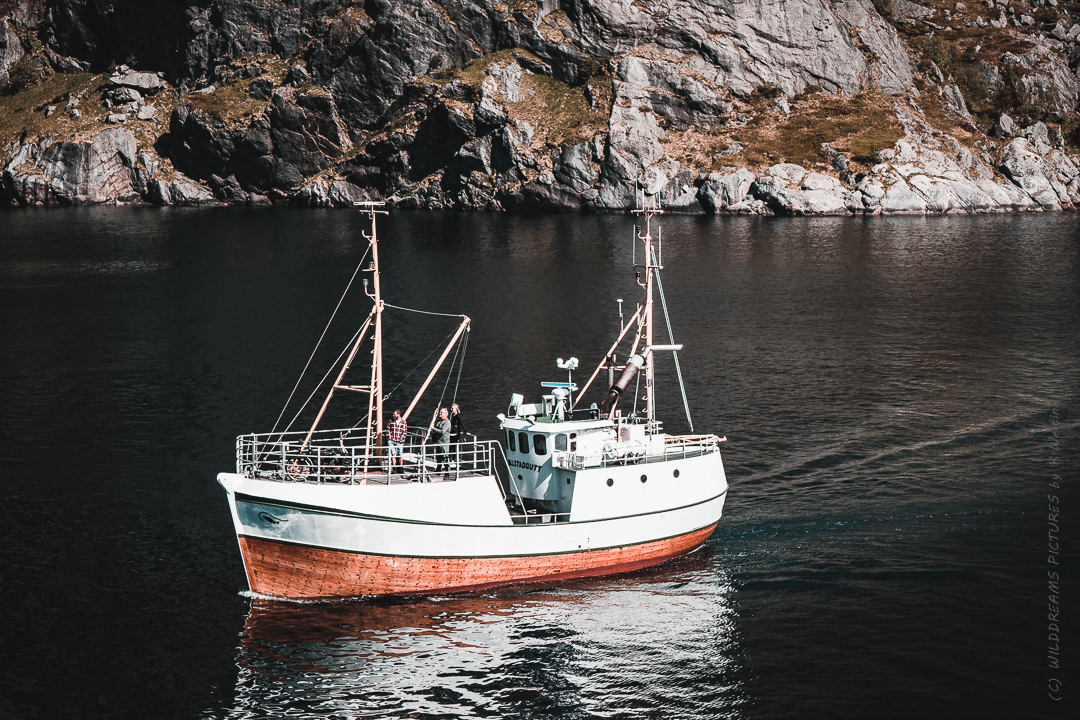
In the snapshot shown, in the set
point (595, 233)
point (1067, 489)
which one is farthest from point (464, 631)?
point (595, 233)

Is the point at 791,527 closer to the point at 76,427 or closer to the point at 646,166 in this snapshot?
the point at 76,427

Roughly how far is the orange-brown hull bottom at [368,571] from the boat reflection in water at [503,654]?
48 centimetres

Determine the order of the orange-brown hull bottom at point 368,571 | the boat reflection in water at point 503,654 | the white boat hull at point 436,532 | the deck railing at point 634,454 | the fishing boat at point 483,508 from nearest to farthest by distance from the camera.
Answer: the boat reflection in water at point 503,654 → the white boat hull at point 436,532 → the fishing boat at point 483,508 → the orange-brown hull bottom at point 368,571 → the deck railing at point 634,454

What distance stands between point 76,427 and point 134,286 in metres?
54.1

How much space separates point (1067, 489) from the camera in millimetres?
45062

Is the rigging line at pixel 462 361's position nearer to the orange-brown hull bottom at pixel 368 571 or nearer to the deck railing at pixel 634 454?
the deck railing at pixel 634 454

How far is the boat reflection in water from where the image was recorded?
96.8 ft

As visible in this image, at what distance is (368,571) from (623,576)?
9.98 m

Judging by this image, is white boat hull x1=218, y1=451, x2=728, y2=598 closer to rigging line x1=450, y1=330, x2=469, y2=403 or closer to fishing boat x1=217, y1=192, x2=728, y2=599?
fishing boat x1=217, y1=192, x2=728, y2=599

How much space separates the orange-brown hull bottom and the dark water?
669 millimetres

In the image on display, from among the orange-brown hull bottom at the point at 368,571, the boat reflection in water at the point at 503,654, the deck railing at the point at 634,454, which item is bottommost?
the boat reflection in water at the point at 503,654

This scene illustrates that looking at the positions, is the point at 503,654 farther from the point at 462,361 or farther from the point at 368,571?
the point at 462,361

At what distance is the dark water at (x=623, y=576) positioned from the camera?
99.5 feet

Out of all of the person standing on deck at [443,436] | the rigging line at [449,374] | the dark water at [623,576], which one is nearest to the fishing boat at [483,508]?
the person standing on deck at [443,436]
